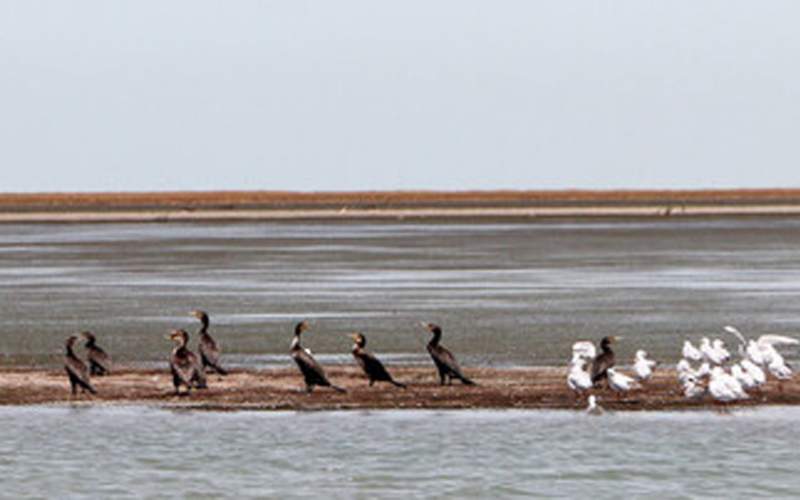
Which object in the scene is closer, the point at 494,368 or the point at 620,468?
the point at 620,468

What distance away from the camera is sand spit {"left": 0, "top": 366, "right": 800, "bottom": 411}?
2252 centimetres

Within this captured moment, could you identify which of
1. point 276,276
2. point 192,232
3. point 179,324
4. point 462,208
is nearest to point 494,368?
point 179,324

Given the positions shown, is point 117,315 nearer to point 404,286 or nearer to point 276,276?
point 404,286

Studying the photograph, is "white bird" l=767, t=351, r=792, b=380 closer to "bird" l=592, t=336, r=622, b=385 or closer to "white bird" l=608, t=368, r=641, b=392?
"white bird" l=608, t=368, r=641, b=392

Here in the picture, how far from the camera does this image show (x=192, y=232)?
82.7 meters

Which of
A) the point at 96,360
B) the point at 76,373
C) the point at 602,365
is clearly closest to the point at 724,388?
the point at 602,365

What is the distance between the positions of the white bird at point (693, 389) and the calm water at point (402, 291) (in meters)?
4.23

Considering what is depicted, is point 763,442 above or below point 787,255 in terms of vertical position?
below

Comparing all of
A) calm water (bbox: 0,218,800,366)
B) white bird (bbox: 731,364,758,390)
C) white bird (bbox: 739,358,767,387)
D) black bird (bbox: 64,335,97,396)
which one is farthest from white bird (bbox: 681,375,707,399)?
black bird (bbox: 64,335,97,396)

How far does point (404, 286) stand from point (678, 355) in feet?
51.0

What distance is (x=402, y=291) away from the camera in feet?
134

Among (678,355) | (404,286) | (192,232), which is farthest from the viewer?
(192,232)

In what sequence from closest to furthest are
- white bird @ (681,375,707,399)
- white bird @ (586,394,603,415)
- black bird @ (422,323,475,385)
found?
white bird @ (586,394,603,415)
white bird @ (681,375,707,399)
black bird @ (422,323,475,385)

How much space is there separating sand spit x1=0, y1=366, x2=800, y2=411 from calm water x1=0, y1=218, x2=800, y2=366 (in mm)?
1941
